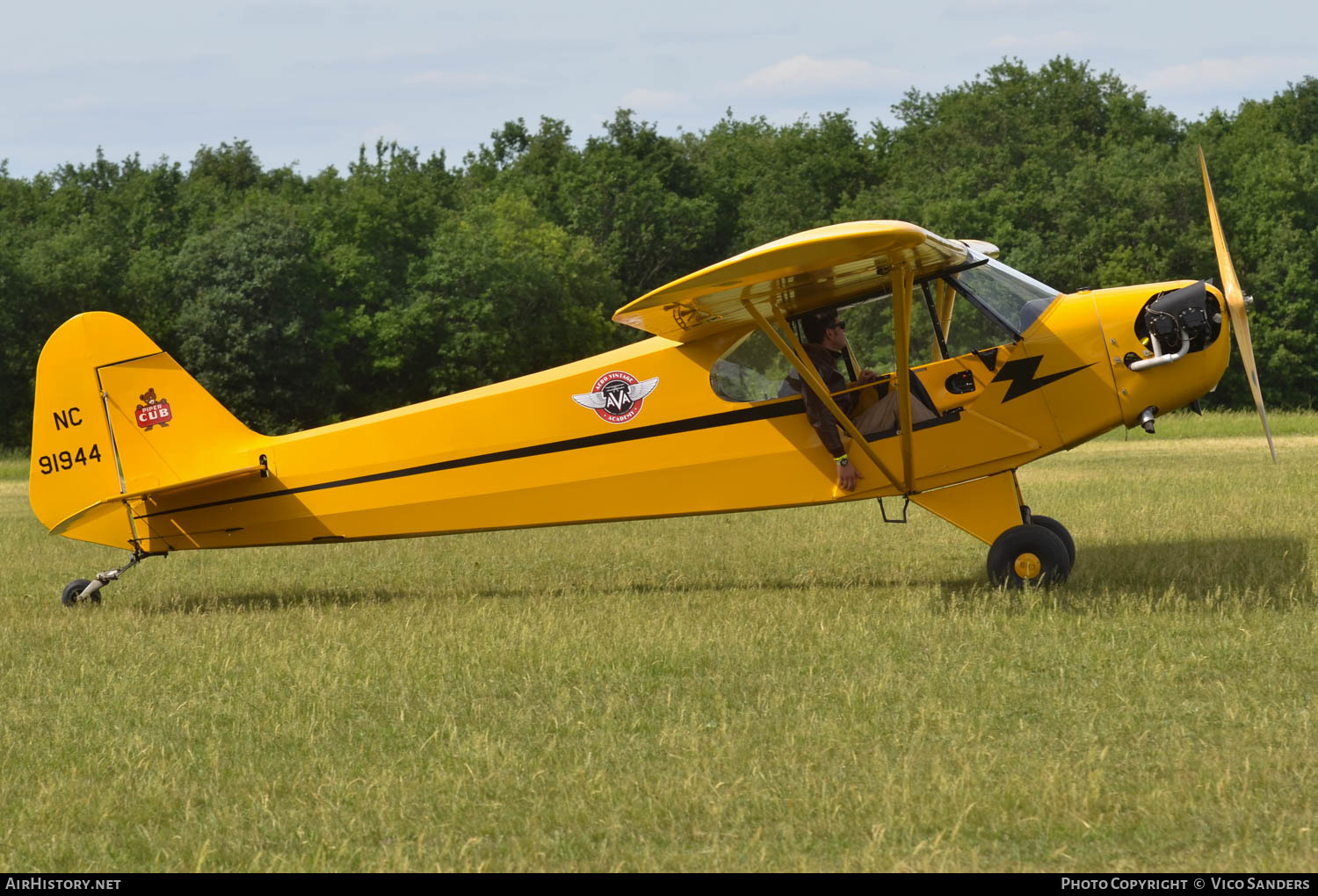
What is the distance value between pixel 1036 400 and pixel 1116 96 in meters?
62.8

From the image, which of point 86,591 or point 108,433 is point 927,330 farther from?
point 86,591

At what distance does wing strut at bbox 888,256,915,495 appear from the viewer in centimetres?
880

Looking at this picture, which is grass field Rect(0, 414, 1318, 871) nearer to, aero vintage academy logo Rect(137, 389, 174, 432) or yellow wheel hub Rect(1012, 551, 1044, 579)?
yellow wheel hub Rect(1012, 551, 1044, 579)

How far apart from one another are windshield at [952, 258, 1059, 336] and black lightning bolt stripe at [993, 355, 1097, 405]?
24 centimetres

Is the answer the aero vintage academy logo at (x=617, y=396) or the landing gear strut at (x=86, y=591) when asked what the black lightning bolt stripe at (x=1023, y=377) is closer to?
the aero vintage academy logo at (x=617, y=396)

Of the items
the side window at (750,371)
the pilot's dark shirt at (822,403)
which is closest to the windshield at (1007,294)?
the pilot's dark shirt at (822,403)

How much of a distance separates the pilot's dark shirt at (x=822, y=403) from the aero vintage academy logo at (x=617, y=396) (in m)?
1.26

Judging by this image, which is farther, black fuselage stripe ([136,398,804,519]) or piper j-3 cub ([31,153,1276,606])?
black fuselage stripe ([136,398,804,519])

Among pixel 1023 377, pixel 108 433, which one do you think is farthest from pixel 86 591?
pixel 1023 377

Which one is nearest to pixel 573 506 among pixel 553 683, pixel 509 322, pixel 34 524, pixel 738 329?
pixel 738 329

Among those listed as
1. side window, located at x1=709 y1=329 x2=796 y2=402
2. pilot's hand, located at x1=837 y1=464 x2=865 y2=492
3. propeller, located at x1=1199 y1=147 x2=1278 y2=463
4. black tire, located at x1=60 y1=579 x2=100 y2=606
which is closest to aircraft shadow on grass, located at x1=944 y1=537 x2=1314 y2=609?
propeller, located at x1=1199 y1=147 x2=1278 y2=463

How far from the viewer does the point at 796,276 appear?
8977mm

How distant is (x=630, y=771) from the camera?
5633mm

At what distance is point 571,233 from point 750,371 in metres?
60.8
